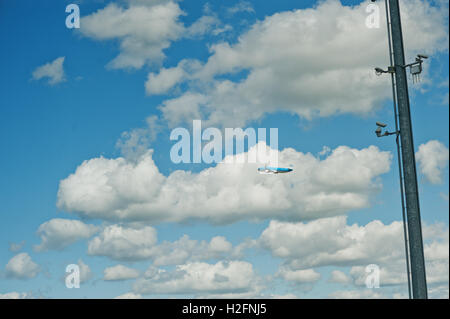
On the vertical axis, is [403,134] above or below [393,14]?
below

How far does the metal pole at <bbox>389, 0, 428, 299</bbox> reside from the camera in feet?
112

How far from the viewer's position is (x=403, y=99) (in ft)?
117

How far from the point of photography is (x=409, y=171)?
34906 millimetres

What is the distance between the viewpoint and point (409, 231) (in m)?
34.4

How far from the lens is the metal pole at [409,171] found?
34.0 m
